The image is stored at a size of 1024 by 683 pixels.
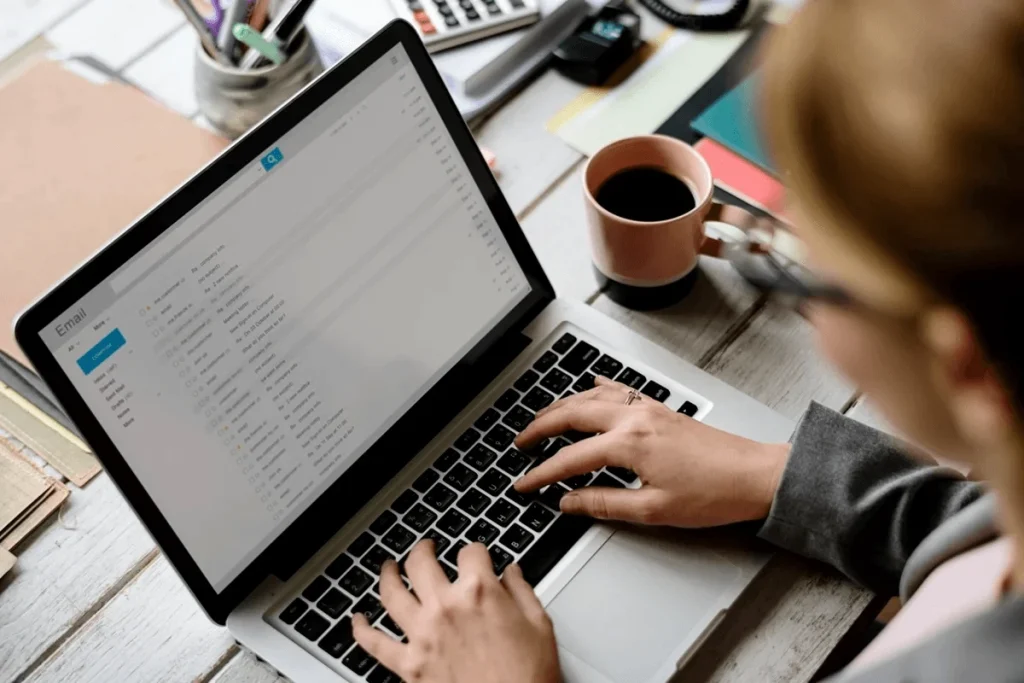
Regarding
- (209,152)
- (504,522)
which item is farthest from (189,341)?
(209,152)

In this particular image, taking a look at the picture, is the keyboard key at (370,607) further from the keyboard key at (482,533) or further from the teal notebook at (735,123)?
the teal notebook at (735,123)

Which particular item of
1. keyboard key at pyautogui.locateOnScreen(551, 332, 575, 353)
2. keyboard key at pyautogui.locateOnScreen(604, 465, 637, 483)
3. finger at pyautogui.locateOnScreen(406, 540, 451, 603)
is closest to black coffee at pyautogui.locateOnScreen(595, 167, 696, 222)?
keyboard key at pyautogui.locateOnScreen(551, 332, 575, 353)

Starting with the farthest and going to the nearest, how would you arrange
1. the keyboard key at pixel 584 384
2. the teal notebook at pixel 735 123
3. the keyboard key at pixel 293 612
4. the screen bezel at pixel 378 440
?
the teal notebook at pixel 735 123 → the keyboard key at pixel 584 384 → the keyboard key at pixel 293 612 → the screen bezel at pixel 378 440

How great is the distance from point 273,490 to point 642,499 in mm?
253

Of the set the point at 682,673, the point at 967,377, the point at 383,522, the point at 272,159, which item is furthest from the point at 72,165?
the point at 967,377

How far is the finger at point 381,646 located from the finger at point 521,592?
8 centimetres

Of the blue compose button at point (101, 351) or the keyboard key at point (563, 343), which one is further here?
the keyboard key at point (563, 343)

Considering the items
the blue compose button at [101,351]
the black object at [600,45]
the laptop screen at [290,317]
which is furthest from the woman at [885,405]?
the black object at [600,45]

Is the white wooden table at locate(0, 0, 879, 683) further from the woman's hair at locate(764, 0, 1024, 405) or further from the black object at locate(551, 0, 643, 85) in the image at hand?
the woman's hair at locate(764, 0, 1024, 405)

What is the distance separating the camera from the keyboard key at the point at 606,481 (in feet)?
2.36

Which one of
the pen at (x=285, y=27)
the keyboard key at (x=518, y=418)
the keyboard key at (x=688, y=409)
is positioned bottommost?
the keyboard key at (x=688, y=409)

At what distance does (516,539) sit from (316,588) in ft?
0.47

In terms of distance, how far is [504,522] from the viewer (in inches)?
27.9

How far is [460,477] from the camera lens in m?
0.73
